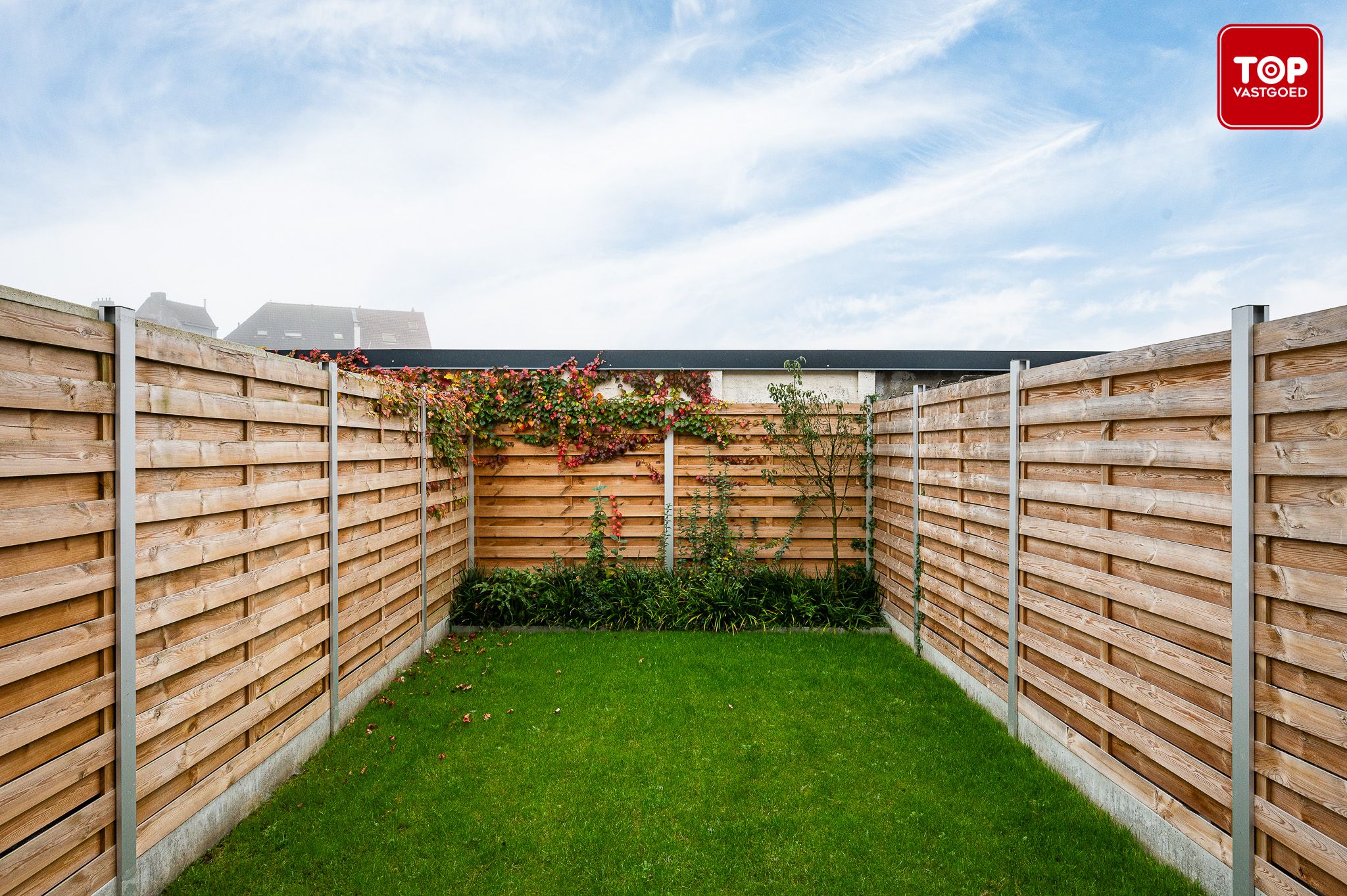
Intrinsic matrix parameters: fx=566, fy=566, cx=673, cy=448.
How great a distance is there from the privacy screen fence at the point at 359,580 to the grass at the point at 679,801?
293mm

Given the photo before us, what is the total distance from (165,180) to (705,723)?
22.7ft

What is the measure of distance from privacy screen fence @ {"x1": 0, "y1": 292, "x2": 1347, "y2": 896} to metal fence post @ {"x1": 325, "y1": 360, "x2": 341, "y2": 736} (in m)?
0.02

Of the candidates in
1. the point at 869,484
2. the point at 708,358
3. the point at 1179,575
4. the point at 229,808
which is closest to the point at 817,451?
the point at 869,484

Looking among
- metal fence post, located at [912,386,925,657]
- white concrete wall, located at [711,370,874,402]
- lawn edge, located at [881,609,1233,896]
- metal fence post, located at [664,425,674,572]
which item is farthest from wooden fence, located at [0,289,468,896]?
white concrete wall, located at [711,370,874,402]

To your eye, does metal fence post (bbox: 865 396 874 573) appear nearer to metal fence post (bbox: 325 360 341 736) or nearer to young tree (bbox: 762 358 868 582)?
young tree (bbox: 762 358 868 582)

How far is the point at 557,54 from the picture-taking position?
6.00m

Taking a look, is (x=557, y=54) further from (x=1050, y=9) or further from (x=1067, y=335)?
(x=1067, y=335)

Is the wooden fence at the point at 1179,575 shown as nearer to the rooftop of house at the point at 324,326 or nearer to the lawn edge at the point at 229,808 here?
the lawn edge at the point at 229,808

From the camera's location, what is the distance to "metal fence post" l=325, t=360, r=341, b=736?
3.35 meters

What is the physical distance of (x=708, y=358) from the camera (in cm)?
675

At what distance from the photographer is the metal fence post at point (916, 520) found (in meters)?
4.66

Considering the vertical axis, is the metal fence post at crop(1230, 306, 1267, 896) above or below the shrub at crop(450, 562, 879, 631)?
above

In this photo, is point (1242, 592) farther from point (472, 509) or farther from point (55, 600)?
point (472, 509)

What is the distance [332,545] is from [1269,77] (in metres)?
5.90
